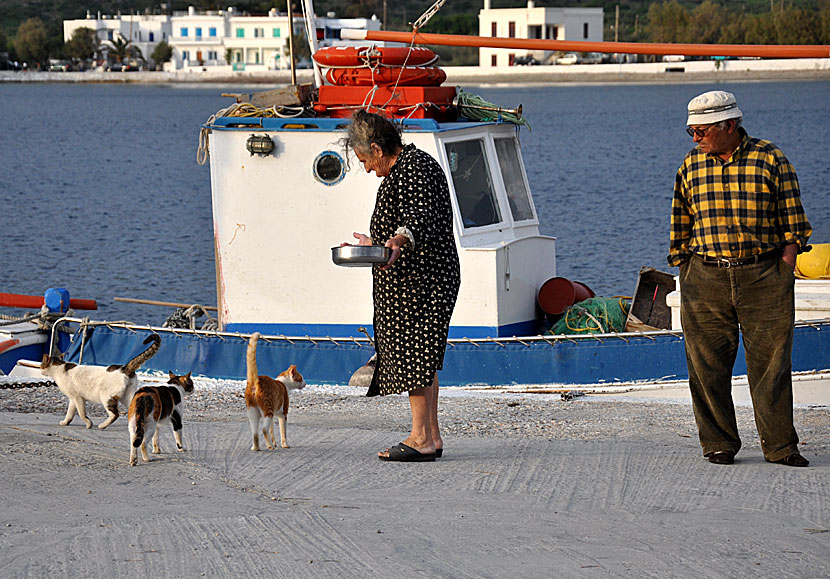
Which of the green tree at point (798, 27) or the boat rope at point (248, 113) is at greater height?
the green tree at point (798, 27)

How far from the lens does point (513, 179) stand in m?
10.1

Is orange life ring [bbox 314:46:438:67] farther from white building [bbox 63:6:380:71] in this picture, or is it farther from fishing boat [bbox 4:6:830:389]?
white building [bbox 63:6:380:71]

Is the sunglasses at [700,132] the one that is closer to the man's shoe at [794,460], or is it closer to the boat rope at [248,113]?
the man's shoe at [794,460]

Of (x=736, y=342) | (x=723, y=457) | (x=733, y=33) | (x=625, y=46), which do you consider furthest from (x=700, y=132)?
(x=733, y=33)

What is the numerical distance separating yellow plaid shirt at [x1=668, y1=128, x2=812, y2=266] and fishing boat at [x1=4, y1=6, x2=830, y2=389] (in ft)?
11.1

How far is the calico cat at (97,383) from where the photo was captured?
6.53 m

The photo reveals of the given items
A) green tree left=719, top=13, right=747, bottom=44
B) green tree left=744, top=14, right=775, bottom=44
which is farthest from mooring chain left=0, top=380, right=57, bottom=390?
green tree left=719, top=13, right=747, bottom=44

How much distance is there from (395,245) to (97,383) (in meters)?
2.09

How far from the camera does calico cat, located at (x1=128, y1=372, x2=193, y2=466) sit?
227 inches

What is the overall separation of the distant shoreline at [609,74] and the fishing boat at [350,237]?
3824 inches

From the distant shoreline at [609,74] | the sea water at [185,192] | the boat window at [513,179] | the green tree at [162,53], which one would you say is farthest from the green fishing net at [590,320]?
the green tree at [162,53]

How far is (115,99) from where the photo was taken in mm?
115062

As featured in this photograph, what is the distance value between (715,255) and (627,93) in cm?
10613

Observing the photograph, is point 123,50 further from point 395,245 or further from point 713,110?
point 713,110
